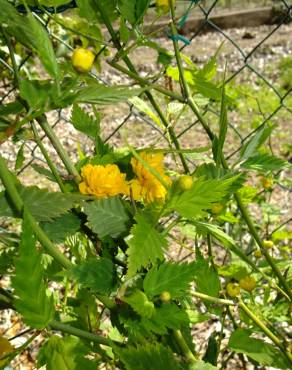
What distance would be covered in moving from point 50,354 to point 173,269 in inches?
6.2

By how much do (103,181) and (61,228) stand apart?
0.08 metres

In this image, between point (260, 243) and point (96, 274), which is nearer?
point (96, 274)

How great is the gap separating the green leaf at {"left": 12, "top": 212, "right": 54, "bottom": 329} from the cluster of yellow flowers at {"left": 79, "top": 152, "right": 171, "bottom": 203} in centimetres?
13

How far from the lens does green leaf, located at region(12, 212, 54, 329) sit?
1.55 ft

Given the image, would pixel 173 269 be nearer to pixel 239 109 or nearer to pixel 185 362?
pixel 185 362

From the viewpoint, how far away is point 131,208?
2.06 feet

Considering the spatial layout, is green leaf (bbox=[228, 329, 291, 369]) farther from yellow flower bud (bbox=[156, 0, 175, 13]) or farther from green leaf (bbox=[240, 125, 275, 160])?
yellow flower bud (bbox=[156, 0, 175, 13])

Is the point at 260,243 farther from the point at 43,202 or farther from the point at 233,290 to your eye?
the point at 43,202

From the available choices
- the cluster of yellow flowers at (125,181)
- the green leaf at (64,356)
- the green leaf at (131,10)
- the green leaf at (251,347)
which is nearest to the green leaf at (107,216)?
the cluster of yellow flowers at (125,181)

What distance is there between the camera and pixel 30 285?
49 cm

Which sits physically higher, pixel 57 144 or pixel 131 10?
pixel 131 10

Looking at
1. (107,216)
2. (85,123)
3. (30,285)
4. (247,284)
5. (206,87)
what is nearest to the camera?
(30,285)

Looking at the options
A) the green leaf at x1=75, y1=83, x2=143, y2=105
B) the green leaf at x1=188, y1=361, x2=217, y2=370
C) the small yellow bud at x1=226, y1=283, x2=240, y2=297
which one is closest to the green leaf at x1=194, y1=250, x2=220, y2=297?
the small yellow bud at x1=226, y1=283, x2=240, y2=297

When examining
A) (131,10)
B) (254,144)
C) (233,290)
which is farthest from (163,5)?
(233,290)
